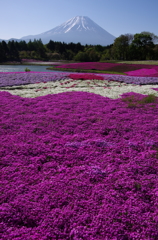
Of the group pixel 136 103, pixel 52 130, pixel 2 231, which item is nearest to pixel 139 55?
pixel 136 103

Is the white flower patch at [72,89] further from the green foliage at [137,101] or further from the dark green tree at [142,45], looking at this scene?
the dark green tree at [142,45]

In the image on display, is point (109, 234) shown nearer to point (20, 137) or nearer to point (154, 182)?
point (154, 182)

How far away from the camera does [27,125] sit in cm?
1170

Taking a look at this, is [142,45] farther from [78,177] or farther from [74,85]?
[78,177]

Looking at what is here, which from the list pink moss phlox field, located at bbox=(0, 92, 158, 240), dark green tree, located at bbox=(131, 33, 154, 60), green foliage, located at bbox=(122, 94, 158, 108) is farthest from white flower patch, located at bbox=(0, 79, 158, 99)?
dark green tree, located at bbox=(131, 33, 154, 60)

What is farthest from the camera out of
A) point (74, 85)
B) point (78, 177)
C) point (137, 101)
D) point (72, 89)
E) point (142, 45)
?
point (142, 45)

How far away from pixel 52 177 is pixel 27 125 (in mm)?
5511

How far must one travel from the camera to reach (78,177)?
7.04 metres

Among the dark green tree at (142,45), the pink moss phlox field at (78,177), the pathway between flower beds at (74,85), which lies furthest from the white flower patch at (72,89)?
the dark green tree at (142,45)

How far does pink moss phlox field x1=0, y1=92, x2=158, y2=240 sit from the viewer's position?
199 inches

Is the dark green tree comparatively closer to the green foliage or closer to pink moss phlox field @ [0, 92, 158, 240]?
the green foliage

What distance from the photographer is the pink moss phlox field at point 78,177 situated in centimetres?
507

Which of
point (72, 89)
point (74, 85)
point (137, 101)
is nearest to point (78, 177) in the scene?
point (137, 101)

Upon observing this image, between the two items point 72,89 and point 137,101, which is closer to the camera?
point 137,101
